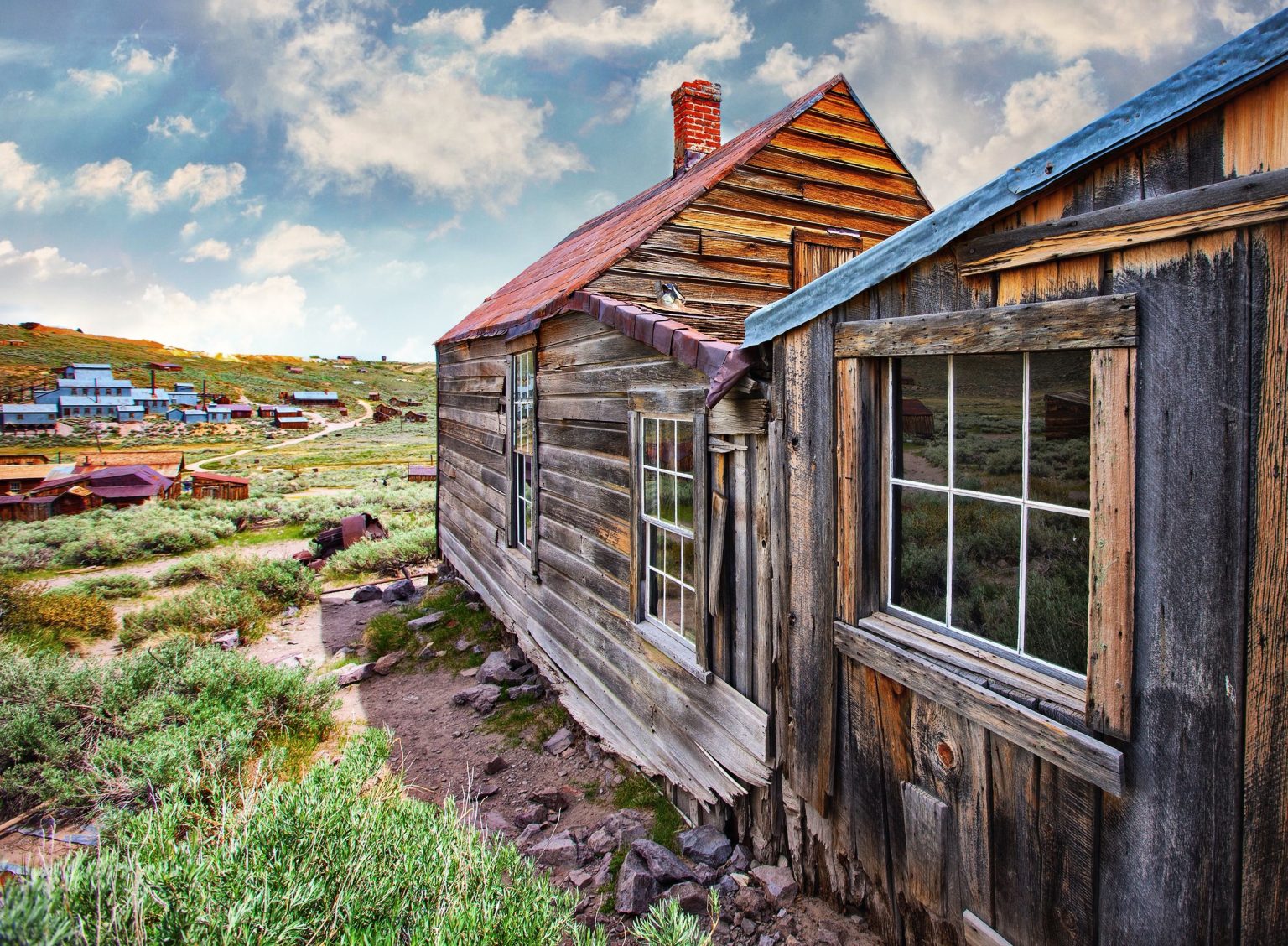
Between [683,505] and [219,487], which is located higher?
[683,505]

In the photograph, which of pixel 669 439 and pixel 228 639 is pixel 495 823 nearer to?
pixel 669 439

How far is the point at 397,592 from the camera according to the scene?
1163 centimetres

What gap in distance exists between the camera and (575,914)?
397cm

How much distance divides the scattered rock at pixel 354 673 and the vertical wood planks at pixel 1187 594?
8.03m

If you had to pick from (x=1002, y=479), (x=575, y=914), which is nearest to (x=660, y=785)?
(x=575, y=914)

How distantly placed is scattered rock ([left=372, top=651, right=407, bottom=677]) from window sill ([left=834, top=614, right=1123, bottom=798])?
6.92 meters

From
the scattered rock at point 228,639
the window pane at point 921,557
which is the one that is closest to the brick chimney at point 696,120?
the window pane at point 921,557

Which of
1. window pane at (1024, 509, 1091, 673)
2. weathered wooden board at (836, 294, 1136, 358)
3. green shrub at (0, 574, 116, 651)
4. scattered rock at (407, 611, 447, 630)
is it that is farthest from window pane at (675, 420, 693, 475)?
green shrub at (0, 574, 116, 651)

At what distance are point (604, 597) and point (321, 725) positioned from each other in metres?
3.31

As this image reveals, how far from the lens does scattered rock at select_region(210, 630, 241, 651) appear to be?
8992mm

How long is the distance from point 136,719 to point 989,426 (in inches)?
508

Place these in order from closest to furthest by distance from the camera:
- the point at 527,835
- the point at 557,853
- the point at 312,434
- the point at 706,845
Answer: the point at 706,845, the point at 557,853, the point at 527,835, the point at 312,434

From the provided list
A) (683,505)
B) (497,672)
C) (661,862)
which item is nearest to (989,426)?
(683,505)

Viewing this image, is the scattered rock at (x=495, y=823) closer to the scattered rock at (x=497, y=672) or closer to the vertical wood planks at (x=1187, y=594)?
the scattered rock at (x=497, y=672)
